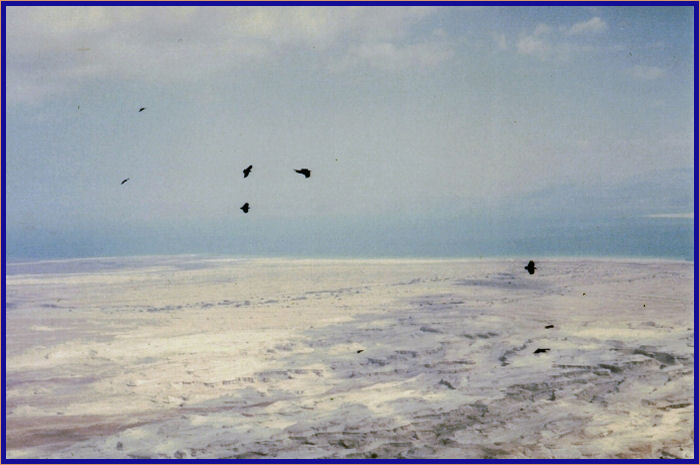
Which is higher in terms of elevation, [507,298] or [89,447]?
[507,298]

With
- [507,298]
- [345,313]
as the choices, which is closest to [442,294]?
[507,298]

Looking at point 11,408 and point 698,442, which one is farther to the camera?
point 11,408

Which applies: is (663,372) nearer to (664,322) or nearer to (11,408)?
(664,322)

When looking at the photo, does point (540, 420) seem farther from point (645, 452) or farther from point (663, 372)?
point (663, 372)

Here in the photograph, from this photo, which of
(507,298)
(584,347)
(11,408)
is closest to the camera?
(11,408)

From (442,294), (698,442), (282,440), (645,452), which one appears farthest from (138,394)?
(442,294)

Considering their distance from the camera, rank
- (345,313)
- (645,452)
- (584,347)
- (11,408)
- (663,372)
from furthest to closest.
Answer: (345,313) < (584,347) < (663,372) < (11,408) < (645,452)
